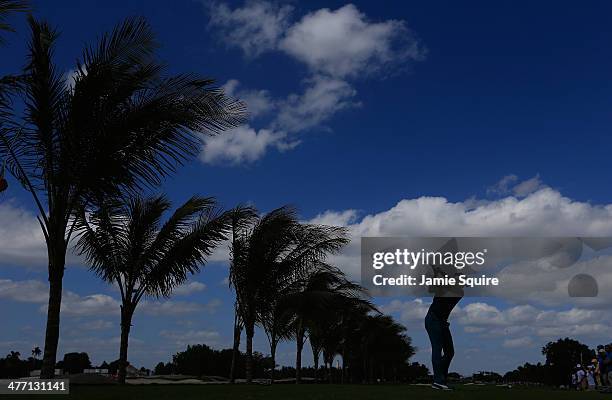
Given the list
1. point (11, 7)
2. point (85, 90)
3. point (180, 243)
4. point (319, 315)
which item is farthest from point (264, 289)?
point (11, 7)

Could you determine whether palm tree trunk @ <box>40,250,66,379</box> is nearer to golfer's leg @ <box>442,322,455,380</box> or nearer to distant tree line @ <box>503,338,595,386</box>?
golfer's leg @ <box>442,322,455,380</box>

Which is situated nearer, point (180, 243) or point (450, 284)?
point (450, 284)

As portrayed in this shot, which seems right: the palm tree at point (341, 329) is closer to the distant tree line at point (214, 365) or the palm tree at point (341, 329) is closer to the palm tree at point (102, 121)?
the palm tree at point (102, 121)

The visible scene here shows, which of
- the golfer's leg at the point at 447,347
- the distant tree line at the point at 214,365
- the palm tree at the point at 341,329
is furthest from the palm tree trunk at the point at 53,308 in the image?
the distant tree line at the point at 214,365

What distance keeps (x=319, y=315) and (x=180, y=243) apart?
932cm

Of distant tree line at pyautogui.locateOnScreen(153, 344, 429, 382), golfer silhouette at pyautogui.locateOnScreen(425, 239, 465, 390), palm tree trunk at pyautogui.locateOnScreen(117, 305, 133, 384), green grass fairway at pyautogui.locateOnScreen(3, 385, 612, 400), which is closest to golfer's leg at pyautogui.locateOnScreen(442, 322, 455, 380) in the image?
golfer silhouette at pyautogui.locateOnScreen(425, 239, 465, 390)

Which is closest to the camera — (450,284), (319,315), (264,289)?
(450,284)

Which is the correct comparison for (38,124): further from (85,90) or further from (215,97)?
(215,97)

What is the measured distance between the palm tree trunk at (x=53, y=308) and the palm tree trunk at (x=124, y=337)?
652cm

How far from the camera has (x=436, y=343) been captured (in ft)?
33.8

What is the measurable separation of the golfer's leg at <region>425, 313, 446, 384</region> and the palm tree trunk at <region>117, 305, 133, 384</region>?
8345 mm

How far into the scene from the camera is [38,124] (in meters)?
9.20

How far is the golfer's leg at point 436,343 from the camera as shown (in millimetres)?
10266

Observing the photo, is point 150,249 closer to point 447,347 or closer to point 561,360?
point 447,347
